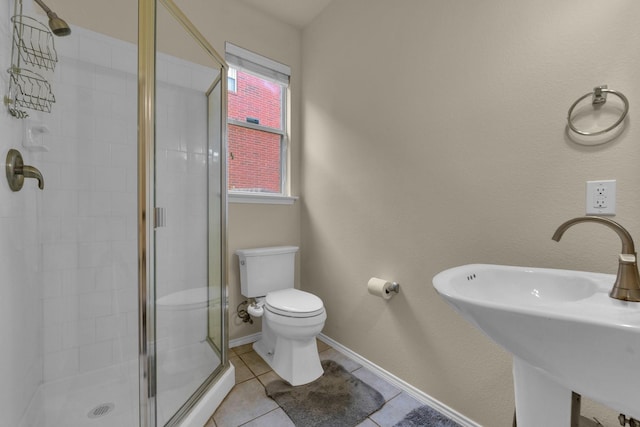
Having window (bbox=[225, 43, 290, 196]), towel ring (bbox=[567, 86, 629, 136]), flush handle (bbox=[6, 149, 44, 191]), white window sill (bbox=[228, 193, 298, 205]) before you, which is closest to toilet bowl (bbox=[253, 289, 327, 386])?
white window sill (bbox=[228, 193, 298, 205])

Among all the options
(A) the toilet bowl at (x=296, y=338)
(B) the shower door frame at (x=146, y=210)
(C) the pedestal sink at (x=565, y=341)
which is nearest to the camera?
(C) the pedestal sink at (x=565, y=341)

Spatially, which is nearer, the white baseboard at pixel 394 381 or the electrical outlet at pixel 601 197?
the electrical outlet at pixel 601 197

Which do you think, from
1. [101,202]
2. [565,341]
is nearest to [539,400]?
[565,341]

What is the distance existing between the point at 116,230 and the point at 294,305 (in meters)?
1.08

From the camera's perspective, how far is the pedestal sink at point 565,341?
483 millimetres

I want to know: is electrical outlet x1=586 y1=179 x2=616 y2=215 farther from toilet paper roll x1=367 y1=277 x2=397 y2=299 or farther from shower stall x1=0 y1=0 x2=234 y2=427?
shower stall x1=0 y1=0 x2=234 y2=427

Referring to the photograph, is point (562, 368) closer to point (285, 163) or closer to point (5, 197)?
point (5, 197)

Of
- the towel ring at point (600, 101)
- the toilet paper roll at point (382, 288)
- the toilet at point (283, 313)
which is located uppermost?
the towel ring at point (600, 101)

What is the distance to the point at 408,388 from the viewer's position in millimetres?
1541

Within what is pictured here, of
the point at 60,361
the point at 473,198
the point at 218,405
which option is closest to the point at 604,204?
the point at 473,198

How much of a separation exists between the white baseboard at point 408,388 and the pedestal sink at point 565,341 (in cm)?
67

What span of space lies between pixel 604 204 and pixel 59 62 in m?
2.40

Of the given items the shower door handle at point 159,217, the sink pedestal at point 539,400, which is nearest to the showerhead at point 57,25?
the shower door handle at point 159,217

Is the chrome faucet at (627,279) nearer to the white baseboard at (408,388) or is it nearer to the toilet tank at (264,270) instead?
the white baseboard at (408,388)
